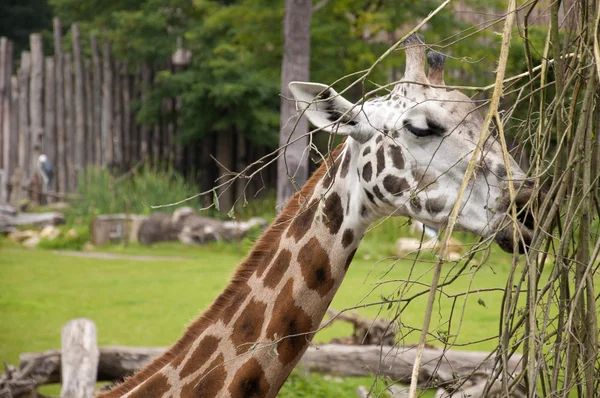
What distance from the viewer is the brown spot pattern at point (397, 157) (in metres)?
3.07

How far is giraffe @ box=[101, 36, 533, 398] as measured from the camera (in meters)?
3.02

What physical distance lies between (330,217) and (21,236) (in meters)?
11.2

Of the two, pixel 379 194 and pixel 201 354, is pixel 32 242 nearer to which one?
pixel 201 354

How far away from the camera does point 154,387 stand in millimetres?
3225

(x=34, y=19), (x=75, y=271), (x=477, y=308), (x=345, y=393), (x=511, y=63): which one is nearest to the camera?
(x=345, y=393)

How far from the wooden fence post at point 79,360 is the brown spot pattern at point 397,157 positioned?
2.78 m

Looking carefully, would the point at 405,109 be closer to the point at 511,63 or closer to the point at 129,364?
the point at 129,364

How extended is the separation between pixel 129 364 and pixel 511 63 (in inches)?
227

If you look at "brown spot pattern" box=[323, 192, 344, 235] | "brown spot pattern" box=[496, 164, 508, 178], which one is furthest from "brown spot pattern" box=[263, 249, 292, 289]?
"brown spot pattern" box=[496, 164, 508, 178]

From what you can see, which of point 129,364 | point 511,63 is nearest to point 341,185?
point 129,364

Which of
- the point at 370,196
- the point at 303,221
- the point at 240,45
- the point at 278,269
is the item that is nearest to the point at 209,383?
the point at 278,269

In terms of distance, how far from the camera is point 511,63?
9391 mm

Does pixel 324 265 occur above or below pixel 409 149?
below

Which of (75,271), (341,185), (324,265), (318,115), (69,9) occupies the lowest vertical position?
(75,271)
